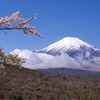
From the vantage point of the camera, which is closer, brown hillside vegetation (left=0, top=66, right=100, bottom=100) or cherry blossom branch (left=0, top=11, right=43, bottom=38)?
cherry blossom branch (left=0, top=11, right=43, bottom=38)

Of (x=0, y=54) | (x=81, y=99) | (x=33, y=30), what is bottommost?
(x=81, y=99)

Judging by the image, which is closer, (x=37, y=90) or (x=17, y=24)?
(x=17, y=24)

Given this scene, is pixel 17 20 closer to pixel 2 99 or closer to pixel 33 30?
pixel 33 30

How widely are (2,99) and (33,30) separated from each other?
38.0 ft

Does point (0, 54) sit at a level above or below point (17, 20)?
below

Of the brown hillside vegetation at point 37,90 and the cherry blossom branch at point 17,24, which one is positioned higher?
the cherry blossom branch at point 17,24

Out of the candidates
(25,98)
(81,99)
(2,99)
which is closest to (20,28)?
(2,99)

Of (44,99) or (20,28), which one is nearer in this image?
(20,28)

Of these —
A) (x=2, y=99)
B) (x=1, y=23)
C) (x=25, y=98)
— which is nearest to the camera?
(x=1, y=23)

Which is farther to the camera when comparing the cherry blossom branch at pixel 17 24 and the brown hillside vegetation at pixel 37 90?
the brown hillside vegetation at pixel 37 90

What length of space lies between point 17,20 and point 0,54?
7.95ft

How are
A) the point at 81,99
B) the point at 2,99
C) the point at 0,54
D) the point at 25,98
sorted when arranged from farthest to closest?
1. the point at 81,99
2. the point at 25,98
3. the point at 2,99
4. the point at 0,54

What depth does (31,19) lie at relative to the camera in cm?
1000

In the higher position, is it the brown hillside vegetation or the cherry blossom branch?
the cherry blossom branch
